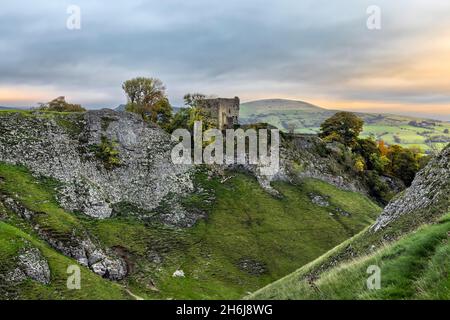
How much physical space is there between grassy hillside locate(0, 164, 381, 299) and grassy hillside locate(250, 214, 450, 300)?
31.2 m

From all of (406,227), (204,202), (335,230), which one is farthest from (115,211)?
(406,227)

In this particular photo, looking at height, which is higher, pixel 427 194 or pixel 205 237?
pixel 427 194

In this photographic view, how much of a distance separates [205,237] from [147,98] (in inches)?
2300

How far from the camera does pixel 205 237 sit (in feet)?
217

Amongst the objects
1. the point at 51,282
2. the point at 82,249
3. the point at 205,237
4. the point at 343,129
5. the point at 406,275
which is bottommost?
the point at 205,237

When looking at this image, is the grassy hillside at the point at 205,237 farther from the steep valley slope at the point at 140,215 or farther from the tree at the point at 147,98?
the tree at the point at 147,98

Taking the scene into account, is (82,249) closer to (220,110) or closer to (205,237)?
(205,237)

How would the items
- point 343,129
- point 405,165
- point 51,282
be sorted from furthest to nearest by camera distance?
point 343,129 → point 405,165 → point 51,282

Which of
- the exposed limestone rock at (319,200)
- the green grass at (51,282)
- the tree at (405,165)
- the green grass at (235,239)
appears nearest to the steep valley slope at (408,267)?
the green grass at (51,282)

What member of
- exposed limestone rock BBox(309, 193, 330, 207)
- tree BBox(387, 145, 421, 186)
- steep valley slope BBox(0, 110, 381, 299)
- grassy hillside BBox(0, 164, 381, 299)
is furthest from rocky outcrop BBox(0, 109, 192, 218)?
tree BBox(387, 145, 421, 186)

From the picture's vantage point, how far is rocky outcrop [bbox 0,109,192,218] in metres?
65.0

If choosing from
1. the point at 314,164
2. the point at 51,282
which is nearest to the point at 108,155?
the point at 51,282

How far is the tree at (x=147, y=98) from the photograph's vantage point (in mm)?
109375

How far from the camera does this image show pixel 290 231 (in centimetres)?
7081
